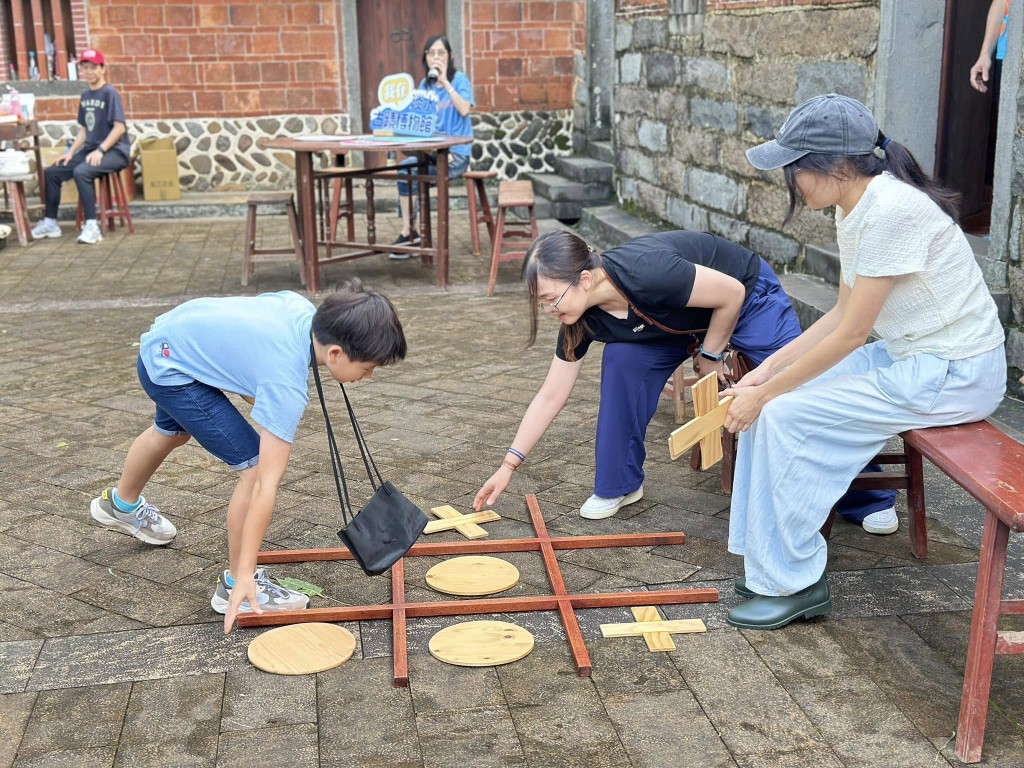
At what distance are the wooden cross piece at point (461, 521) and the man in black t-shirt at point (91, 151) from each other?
6.99 metres

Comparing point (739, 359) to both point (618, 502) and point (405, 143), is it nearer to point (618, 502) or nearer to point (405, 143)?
point (618, 502)

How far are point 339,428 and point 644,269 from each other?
6.32 feet

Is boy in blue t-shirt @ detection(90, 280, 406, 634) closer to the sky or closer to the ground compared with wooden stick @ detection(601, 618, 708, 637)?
closer to the sky

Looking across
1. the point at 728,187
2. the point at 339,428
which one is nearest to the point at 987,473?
the point at 339,428

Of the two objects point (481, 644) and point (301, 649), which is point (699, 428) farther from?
point (301, 649)

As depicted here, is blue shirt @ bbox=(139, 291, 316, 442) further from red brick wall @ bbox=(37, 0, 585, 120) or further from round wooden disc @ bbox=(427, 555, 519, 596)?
red brick wall @ bbox=(37, 0, 585, 120)

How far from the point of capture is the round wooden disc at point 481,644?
284 cm

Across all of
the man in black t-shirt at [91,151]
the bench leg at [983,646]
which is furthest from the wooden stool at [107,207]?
the bench leg at [983,646]

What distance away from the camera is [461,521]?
3.75 meters

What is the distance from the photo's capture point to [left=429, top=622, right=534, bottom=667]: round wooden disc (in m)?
2.84

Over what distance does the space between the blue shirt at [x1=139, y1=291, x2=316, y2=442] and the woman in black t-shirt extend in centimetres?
78

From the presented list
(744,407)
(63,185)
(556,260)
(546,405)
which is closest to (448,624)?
(546,405)

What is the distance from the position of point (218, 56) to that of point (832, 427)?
10.3 m

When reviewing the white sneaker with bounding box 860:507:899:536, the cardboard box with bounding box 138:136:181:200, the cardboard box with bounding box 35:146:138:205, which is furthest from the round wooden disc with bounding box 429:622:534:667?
the cardboard box with bounding box 35:146:138:205
